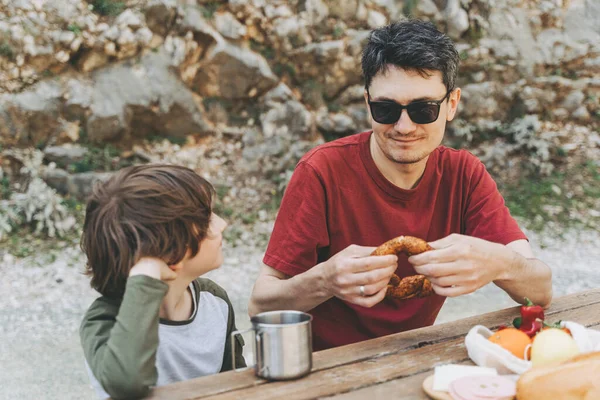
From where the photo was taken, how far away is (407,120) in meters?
2.20

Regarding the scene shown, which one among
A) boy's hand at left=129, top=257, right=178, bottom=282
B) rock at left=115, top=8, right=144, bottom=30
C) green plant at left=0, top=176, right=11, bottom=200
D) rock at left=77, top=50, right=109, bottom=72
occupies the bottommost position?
green plant at left=0, top=176, right=11, bottom=200

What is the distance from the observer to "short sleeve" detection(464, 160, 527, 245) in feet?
7.48

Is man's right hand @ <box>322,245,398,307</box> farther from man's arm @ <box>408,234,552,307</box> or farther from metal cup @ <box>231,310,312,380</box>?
metal cup @ <box>231,310,312,380</box>

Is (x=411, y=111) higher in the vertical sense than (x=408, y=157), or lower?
higher

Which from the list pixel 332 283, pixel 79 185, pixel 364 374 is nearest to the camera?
pixel 364 374

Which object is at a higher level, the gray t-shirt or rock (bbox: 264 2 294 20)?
rock (bbox: 264 2 294 20)

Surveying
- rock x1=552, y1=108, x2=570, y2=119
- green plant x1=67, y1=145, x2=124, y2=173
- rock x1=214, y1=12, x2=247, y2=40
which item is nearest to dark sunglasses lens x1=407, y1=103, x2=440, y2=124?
green plant x1=67, y1=145, x2=124, y2=173

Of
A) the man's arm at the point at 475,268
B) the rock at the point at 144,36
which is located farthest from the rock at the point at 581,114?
the man's arm at the point at 475,268

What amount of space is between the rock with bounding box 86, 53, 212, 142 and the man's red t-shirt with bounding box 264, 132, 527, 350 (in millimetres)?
5117

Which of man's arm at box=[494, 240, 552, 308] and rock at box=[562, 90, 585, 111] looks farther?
rock at box=[562, 90, 585, 111]

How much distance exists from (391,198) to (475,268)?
671 millimetres

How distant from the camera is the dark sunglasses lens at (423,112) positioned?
2191mm

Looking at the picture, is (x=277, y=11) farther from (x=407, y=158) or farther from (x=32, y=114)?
(x=407, y=158)

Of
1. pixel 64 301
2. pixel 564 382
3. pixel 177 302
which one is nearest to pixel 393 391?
pixel 564 382
